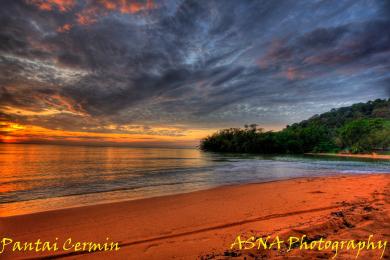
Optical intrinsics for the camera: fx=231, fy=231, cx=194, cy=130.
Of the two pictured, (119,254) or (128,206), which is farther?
(128,206)

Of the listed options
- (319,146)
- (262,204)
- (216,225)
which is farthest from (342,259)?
(319,146)

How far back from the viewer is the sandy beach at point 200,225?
4.69 m

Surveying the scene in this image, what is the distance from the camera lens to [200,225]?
6590 millimetres

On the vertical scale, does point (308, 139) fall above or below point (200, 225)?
above

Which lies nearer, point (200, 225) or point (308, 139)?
point (200, 225)

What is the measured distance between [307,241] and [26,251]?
6.12 metres

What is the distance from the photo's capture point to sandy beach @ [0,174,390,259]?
4.69m

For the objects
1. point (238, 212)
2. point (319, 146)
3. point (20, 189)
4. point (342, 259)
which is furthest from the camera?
point (319, 146)

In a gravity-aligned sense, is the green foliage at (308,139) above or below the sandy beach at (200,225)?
above

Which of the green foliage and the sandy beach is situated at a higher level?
the green foliage

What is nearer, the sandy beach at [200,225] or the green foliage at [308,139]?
the sandy beach at [200,225]

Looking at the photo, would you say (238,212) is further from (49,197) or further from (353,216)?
(49,197)

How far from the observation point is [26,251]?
5.18 m

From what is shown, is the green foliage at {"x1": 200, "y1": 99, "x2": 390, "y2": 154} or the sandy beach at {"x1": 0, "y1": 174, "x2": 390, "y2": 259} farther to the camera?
the green foliage at {"x1": 200, "y1": 99, "x2": 390, "y2": 154}
